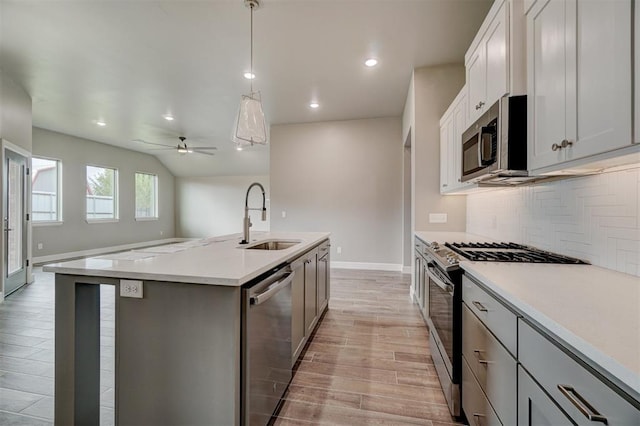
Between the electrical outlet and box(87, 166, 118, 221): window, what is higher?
box(87, 166, 118, 221): window

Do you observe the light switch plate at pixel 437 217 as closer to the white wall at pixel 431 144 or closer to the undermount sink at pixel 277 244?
the white wall at pixel 431 144

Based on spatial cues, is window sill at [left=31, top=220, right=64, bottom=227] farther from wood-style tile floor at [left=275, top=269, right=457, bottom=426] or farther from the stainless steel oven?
the stainless steel oven

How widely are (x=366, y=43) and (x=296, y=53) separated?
2.67 ft

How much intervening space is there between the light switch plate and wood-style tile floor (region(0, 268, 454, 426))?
112cm

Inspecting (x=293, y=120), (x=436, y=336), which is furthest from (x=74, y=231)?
(x=436, y=336)

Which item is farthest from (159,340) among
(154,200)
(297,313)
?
(154,200)

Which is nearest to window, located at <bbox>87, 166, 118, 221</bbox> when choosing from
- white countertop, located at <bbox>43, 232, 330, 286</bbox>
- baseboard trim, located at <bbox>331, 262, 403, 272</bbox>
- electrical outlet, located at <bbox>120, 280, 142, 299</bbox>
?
baseboard trim, located at <bbox>331, 262, 403, 272</bbox>

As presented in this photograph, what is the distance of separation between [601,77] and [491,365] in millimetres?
1203

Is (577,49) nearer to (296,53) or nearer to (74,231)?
(296,53)

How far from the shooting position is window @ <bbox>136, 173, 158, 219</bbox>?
9.16m

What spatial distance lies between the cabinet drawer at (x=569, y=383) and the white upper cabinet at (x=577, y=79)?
28.3 inches

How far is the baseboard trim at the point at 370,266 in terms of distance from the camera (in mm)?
5828

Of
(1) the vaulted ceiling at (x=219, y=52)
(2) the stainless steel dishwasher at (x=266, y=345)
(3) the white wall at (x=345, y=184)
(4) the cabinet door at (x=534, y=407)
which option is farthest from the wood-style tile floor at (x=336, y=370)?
(1) the vaulted ceiling at (x=219, y=52)

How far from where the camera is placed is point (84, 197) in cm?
739
